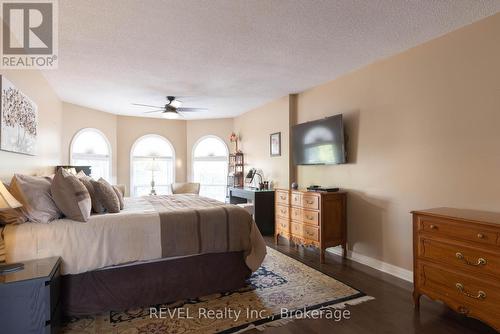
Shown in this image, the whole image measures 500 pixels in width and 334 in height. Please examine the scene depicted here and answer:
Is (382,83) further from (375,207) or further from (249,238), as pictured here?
(249,238)

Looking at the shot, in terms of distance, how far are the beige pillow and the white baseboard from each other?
321cm

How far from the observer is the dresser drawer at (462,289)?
6.27 ft

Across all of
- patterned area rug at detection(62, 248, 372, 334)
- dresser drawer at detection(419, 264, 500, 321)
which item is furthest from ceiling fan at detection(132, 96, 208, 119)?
dresser drawer at detection(419, 264, 500, 321)

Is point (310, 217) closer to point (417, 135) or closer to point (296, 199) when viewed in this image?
point (296, 199)

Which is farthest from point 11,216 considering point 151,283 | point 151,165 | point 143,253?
point 151,165

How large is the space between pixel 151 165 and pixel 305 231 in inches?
169

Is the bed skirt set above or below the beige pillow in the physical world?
below

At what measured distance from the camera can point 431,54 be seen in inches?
111

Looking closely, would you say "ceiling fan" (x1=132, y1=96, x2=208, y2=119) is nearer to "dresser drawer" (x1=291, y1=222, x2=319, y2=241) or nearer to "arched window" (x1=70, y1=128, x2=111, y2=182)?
"arched window" (x1=70, y1=128, x2=111, y2=182)

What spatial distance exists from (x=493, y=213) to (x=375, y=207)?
1.23 meters

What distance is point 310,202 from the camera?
3746mm

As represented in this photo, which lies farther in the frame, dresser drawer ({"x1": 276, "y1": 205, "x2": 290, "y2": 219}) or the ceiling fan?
the ceiling fan

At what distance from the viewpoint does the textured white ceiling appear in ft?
7.29

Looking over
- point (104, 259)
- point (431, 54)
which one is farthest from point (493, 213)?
point (104, 259)
